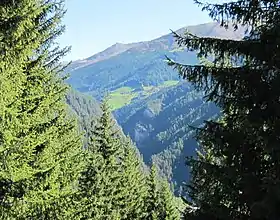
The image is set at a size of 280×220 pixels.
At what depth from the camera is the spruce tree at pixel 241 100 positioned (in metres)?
7.32

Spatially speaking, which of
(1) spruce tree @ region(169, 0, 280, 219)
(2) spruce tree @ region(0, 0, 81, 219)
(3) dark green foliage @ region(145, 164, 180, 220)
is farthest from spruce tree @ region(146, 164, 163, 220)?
(1) spruce tree @ region(169, 0, 280, 219)

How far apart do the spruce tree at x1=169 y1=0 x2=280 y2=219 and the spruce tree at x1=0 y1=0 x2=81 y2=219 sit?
4.40m

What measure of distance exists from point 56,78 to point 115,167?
52.7 ft

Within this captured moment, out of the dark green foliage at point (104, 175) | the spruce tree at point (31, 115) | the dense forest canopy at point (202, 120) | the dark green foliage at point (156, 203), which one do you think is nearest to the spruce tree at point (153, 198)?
the dark green foliage at point (156, 203)

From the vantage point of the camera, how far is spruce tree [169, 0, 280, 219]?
288 inches

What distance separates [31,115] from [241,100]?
242 inches

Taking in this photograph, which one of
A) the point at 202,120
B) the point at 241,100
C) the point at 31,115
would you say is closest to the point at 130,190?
the point at 31,115

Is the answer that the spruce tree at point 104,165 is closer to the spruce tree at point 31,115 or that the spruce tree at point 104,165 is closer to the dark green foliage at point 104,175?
the dark green foliage at point 104,175

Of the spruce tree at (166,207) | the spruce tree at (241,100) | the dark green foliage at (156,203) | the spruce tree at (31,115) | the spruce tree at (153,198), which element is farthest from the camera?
the spruce tree at (166,207)

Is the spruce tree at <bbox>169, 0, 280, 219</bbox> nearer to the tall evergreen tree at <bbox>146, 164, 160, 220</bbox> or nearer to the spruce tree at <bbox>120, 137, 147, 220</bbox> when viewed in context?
the spruce tree at <bbox>120, 137, 147, 220</bbox>

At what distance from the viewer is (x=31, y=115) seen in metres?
11.5

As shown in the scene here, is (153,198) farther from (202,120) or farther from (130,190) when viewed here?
(202,120)

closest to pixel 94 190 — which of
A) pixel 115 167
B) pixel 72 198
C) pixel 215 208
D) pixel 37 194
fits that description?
pixel 115 167

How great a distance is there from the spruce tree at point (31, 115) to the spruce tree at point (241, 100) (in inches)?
173
